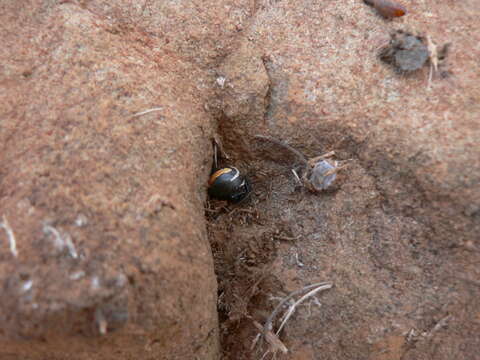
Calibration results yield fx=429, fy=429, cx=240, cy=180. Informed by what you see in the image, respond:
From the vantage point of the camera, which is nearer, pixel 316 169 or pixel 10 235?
pixel 10 235

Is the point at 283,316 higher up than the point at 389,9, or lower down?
lower down

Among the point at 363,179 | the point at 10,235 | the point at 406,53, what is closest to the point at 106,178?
the point at 10,235

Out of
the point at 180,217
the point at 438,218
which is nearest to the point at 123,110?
the point at 180,217

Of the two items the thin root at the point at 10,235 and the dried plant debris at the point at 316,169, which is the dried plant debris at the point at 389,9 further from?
the thin root at the point at 10,235

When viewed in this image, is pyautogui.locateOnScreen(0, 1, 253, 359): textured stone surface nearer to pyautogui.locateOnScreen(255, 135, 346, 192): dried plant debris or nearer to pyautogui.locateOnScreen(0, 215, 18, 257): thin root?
pyautogui.locateOnScreen(0, 215, 18, 257): thin root

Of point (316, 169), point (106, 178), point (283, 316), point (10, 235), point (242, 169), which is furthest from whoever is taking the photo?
point (242, 169)

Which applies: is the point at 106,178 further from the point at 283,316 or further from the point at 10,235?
the point at 283,316
